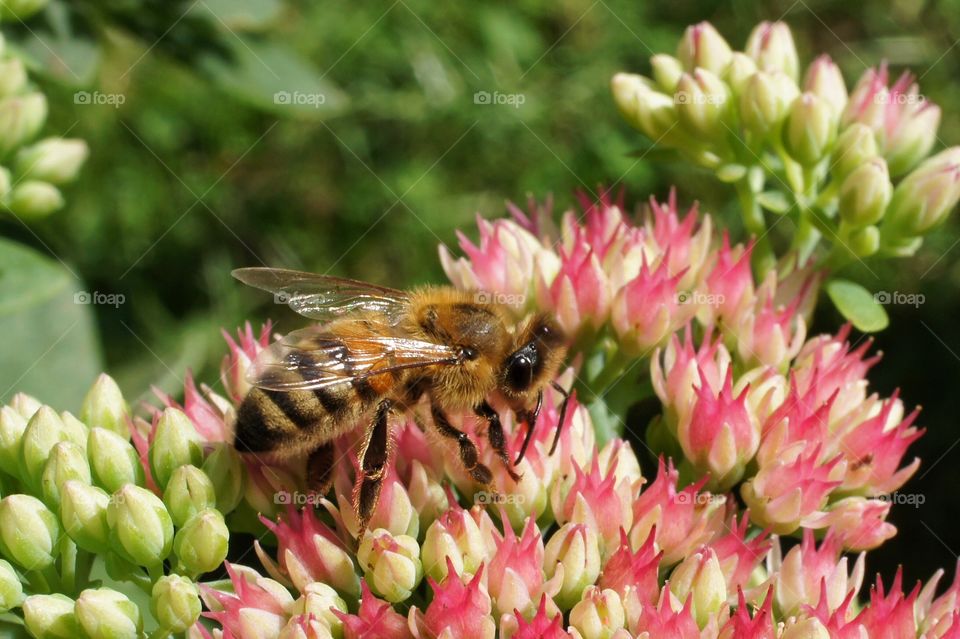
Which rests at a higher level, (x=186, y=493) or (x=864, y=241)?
(x=864, y=241)

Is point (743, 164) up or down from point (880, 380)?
up

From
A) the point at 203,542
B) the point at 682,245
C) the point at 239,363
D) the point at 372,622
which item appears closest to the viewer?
the point at 372,622

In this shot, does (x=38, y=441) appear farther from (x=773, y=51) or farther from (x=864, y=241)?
(x=773, y=51)

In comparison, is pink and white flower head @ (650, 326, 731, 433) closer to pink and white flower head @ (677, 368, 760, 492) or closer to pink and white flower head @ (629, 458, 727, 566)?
pink and white flower head @ (677, 368, 760, 492)

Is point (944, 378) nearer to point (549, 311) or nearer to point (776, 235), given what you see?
point (776, 235)

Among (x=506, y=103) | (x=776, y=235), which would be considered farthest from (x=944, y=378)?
(x=506, y=103)

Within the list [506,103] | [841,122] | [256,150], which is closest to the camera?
[841,122]

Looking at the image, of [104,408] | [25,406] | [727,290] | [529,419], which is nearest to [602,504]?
[529,419]
